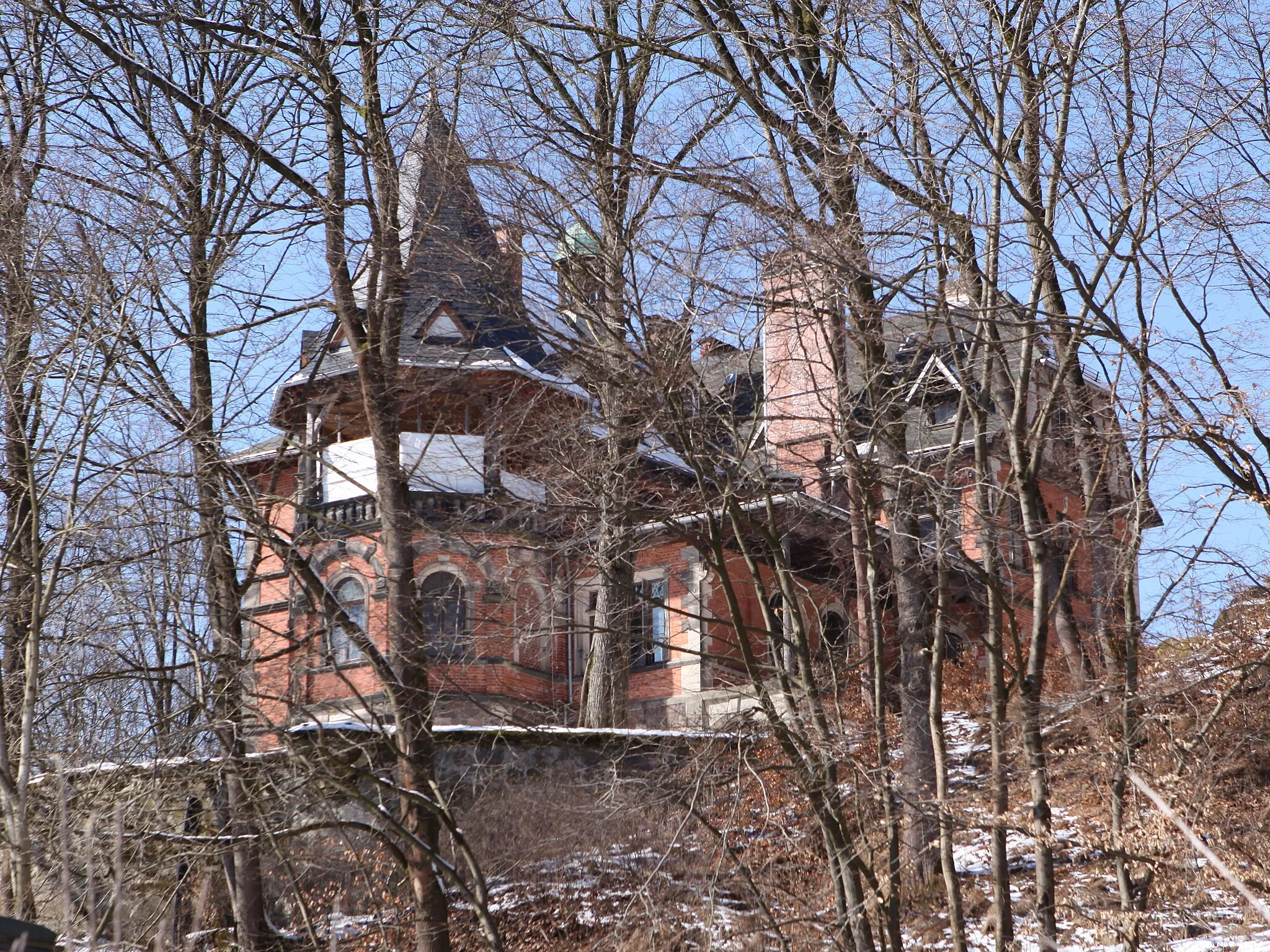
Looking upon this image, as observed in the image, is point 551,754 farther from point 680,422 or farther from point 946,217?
point 946,217

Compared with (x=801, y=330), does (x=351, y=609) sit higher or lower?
lower

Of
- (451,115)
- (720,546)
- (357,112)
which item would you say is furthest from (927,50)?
(357,112)

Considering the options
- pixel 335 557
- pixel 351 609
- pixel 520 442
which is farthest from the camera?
pixel 335 557

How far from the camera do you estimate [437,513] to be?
2305cm

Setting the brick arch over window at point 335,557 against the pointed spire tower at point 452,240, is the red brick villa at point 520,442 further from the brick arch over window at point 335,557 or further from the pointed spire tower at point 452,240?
the brick arch over window at point 335,557

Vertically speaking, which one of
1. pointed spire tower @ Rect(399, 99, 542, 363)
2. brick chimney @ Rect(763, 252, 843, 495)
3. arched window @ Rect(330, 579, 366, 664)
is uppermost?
pointed spire tower @ Rect(399, 99, 542, 363)

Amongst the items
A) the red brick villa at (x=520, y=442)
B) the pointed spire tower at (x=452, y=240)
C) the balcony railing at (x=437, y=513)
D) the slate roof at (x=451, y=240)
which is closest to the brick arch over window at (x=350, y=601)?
Result: the balcony railing at (x=437, y=513)

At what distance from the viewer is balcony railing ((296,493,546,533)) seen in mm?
9578

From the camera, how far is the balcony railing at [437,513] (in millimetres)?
9578

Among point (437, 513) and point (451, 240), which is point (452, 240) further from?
point (437, 513)

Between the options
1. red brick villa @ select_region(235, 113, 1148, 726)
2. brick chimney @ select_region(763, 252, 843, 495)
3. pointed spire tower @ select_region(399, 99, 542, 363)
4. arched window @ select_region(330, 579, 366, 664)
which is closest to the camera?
brick chimney @ select_region(763, 252, 843, 495)

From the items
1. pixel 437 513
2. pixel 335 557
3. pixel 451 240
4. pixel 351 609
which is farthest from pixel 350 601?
pixel 451 240

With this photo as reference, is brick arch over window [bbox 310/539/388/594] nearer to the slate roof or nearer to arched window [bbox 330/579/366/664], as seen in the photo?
arched window [bbox 330/579/366/664]

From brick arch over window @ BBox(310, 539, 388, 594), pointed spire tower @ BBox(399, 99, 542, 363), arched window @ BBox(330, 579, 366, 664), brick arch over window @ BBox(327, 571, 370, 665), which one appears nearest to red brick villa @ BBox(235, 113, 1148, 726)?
pointed spire tower @ BBox(399, 99, 542, 363)
